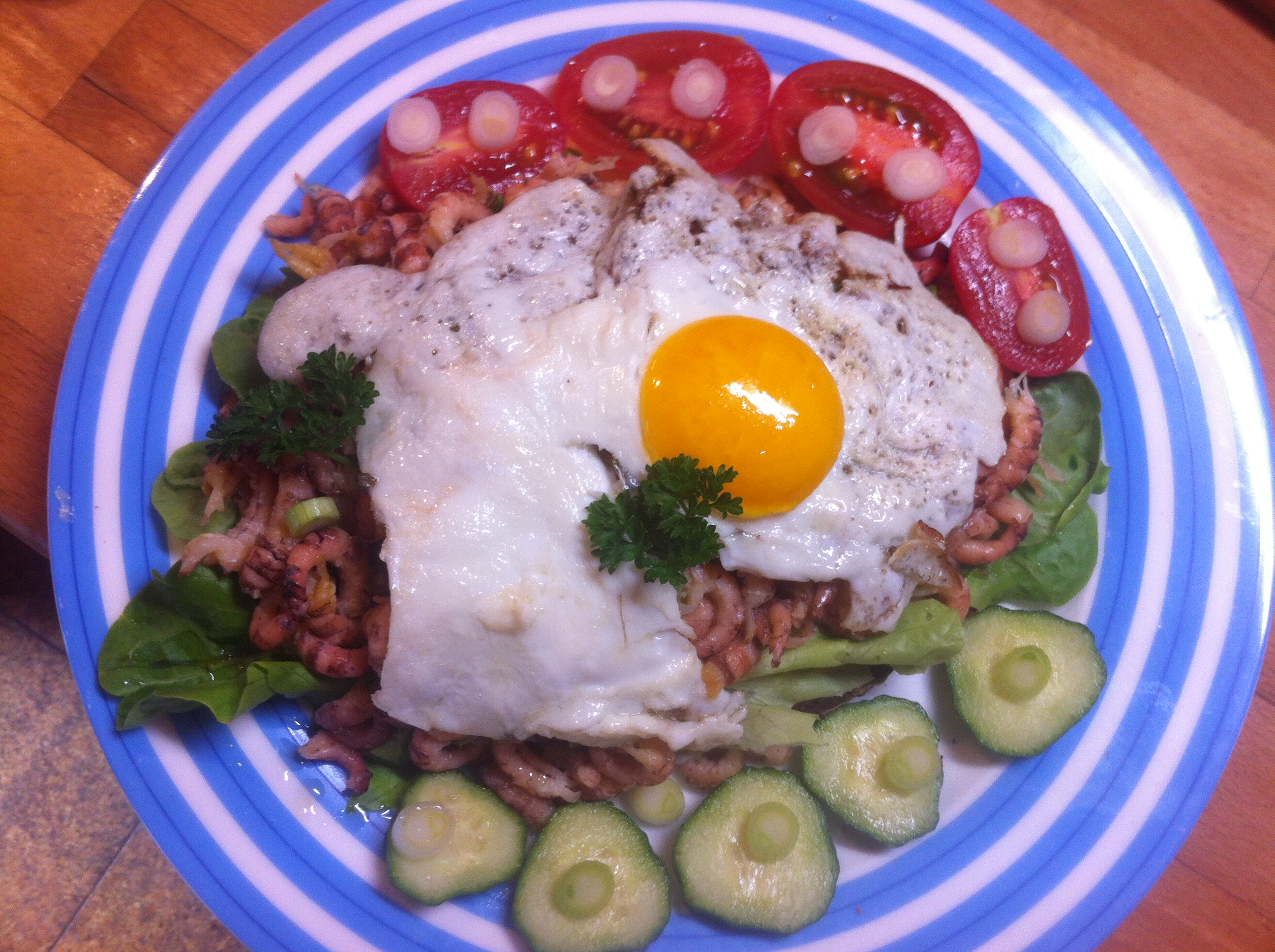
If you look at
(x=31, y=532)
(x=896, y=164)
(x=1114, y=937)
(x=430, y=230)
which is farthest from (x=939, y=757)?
(x=31, y=532)

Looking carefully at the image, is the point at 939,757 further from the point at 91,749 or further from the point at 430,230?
the point at 91,749

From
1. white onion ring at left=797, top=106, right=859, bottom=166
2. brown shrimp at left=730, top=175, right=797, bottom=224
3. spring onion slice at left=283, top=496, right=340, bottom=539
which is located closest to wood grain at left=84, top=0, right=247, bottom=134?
spring onion slice at left=283, top=496, right=340, bottom=539

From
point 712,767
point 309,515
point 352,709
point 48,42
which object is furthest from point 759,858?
point 48,42

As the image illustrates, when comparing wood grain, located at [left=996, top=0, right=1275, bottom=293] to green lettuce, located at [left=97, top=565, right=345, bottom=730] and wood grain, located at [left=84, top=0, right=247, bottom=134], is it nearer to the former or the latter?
wood grain, located at [left=84, top=0, right=247, bottom=134]

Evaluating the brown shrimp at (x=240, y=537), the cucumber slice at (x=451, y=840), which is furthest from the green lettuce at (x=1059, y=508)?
the brown shrimp at (x=240, y=537)

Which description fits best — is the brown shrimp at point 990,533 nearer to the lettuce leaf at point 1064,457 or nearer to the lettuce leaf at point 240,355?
the lettuce leaf at point 1064,457

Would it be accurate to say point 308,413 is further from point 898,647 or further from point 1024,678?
point 1024,678
